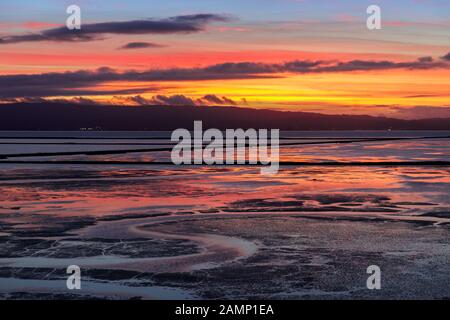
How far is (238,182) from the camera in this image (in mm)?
22766

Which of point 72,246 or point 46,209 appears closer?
point 72,246

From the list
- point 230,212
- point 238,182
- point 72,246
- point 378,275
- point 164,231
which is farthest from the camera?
point 238,182

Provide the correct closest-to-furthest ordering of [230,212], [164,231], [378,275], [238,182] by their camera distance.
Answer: [378,275] < [164,231] < [230,212] < [238,182]

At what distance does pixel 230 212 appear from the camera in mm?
14383

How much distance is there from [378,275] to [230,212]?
6.44 metres
